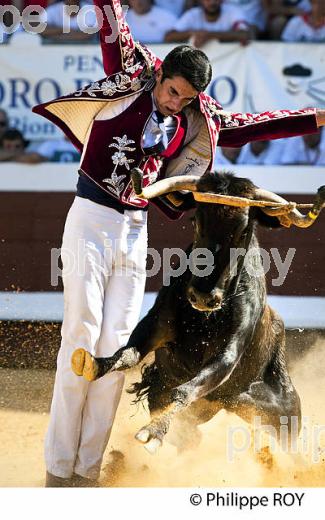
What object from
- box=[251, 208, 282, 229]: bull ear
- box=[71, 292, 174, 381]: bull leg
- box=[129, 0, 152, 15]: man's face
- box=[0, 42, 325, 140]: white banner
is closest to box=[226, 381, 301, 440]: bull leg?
box=[71, 292, 174, 381]: bull leg

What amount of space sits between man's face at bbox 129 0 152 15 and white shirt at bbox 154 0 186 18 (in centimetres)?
5

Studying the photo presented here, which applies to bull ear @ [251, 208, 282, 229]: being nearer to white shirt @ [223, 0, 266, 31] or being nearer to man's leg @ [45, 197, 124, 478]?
man's leg @ [45, 197, 124, 478]

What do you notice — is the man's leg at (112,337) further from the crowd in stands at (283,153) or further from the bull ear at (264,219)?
the crowd in stands at (283,153)

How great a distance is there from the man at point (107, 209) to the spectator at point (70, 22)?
8.77 ft

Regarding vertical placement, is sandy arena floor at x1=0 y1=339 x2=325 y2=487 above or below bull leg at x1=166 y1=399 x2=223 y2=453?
below

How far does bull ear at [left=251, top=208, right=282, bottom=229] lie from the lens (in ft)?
11.9

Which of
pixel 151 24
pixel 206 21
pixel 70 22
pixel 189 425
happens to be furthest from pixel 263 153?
pixel 189 425

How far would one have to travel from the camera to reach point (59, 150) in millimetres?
6203

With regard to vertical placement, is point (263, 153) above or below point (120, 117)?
below

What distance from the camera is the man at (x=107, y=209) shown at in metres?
3.46

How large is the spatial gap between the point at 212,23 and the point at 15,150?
1.45 metres

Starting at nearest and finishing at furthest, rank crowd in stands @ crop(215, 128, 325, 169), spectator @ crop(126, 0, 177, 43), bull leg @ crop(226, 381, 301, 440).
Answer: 1. bull leg @ crop(226, 381, 301, 440)
2. spectator @ crop(126, 0, 177, 43)
3. crowd in stands @ crop(215, 128, 325, 169)

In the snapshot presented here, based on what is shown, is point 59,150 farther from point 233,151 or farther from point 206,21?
point 206,21

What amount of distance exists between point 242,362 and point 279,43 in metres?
2.91
